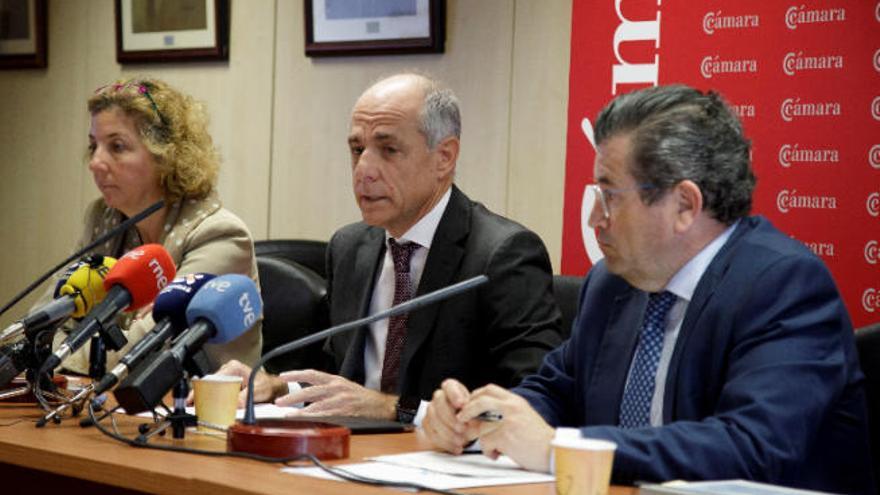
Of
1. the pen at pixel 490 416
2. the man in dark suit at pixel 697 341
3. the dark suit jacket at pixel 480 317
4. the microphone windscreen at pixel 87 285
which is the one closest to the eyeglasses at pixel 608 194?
the man in dark suit at pixel 697 341

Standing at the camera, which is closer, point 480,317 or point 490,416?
point 490,416

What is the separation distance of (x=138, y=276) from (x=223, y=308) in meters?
0.29

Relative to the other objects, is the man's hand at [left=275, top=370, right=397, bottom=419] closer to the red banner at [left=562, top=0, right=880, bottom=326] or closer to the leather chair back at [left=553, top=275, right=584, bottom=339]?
the leather chair back at [left=553, top=275, right=584, bottom=339]

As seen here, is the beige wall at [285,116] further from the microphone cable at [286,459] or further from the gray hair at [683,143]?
the microphone cable at [286,459]

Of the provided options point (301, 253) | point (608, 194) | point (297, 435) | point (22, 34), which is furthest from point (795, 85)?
point (22, 34)

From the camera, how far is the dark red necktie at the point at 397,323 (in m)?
3.24

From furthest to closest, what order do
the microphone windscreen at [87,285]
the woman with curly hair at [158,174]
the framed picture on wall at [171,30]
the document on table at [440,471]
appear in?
the framed picture on wall at [171,30]
the woman with curly hair at [158,174]
the microphone windscreen at [87,285]
the document on table at [440,471]

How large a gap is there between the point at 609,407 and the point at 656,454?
469 millimetres

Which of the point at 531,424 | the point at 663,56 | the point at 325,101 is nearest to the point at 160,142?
the point at 325,101

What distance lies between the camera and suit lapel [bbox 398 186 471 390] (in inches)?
126

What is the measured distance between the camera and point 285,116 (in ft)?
16.9

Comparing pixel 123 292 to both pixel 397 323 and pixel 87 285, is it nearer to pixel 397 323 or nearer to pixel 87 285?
pixel 87 285

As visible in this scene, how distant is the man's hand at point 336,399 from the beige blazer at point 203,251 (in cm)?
87

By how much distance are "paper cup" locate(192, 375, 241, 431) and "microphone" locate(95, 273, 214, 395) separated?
152 mm
